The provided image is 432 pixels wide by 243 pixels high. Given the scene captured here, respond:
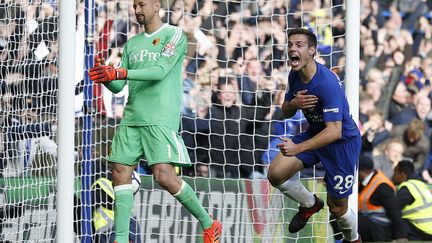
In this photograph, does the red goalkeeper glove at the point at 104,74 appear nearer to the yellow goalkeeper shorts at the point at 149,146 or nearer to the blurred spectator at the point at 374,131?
the yellow goalkeeper shorts at the point at 149,146

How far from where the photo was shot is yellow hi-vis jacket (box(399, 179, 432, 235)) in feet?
35.9

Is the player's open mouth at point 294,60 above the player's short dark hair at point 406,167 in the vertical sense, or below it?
above

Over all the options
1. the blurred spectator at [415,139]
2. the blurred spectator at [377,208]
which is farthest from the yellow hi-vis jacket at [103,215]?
the blurred spectator at [415,139]

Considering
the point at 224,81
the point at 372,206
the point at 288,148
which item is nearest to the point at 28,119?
the point at 224,81

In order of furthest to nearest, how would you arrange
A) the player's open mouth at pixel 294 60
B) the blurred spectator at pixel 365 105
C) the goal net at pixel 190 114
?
1. the blurred spectator at pixel 365 105
2. the goal net at pixel 190 114
3. the player's open mouth at pixel 294 60

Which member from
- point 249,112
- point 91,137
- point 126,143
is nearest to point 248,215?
point 249,112

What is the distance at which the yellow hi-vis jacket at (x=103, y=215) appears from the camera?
9.50 meters

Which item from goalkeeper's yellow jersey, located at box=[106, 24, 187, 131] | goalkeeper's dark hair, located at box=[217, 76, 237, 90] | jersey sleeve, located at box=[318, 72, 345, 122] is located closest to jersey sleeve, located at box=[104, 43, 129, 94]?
goalkeeper's yellow jersey, located at box=[106, 24, 187, 131]

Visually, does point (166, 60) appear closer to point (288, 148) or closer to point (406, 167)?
point (288, 148)

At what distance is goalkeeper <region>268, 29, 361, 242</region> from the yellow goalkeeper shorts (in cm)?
70

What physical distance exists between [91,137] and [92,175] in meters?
0.39

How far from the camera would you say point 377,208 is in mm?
11008

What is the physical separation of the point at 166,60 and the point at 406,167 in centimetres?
415

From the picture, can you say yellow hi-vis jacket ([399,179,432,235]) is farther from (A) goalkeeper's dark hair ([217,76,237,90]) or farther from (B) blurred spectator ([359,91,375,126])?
(A) goalkeeper's dark hair ([217,76,237,90])
